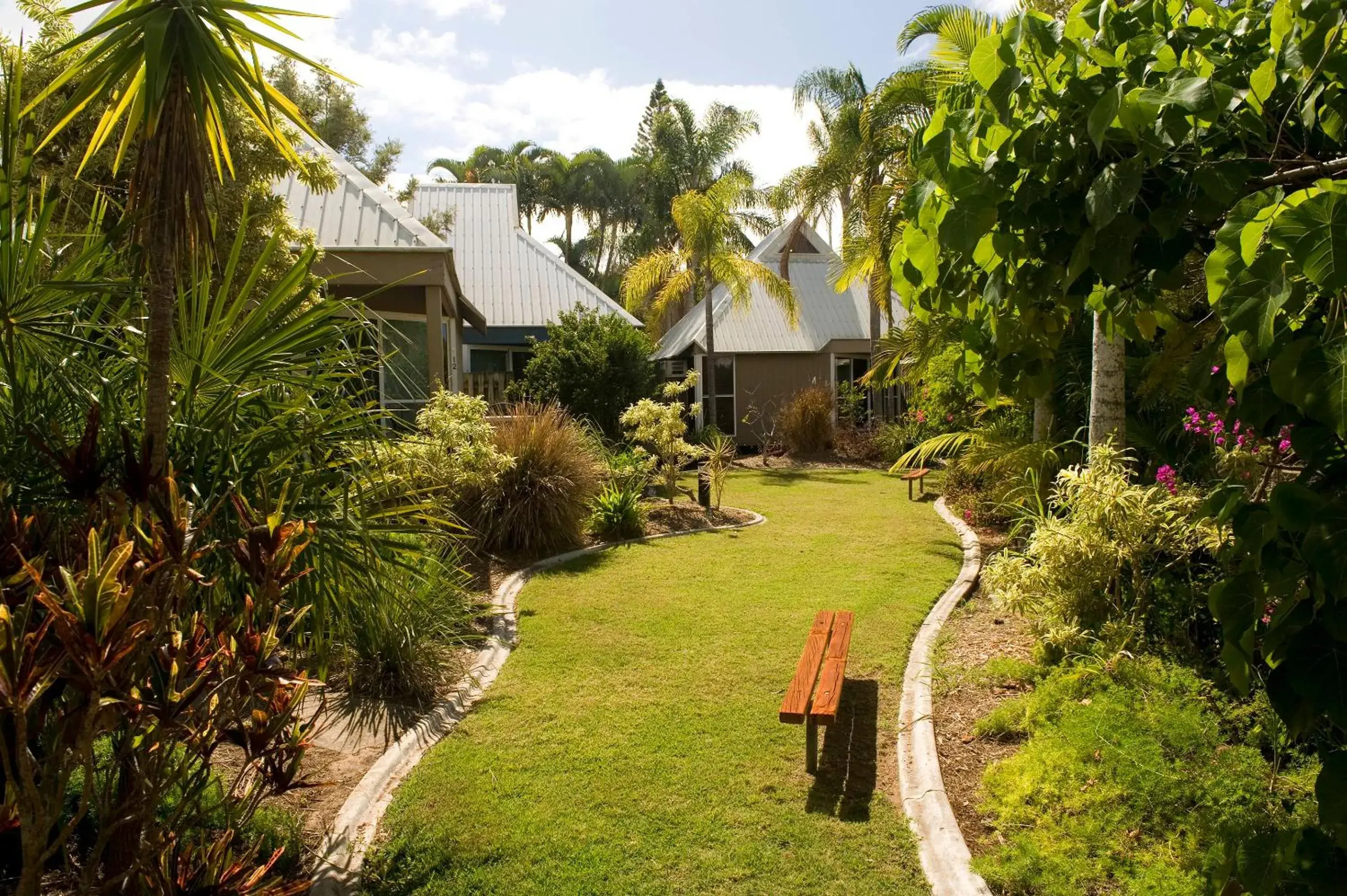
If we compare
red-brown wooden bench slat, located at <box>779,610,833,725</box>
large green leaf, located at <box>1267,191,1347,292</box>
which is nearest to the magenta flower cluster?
red-brown wooden bench slat, located at <box>779,610,833,725</box>

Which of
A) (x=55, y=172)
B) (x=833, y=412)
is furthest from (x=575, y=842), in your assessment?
(x=833, y=412)

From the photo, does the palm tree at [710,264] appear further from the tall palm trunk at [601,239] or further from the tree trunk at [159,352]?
the tall palm trunk at [601,239]

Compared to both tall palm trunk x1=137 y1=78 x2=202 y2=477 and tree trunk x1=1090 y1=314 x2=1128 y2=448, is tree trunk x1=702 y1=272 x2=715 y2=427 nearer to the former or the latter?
tree trunk x1=1090 y1=314 x2=1128 y2=448

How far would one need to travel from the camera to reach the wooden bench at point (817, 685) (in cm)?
469

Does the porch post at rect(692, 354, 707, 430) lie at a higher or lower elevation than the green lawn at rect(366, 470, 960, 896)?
higher

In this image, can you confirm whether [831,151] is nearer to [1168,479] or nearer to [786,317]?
[786,317]

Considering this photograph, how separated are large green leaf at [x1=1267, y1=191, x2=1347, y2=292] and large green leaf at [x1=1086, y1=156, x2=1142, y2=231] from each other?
1.30ft

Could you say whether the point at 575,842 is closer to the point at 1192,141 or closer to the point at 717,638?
the point at 717,638

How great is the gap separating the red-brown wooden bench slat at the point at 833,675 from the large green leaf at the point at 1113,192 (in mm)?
3191

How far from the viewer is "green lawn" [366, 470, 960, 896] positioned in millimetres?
3916

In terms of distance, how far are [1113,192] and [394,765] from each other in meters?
4.58

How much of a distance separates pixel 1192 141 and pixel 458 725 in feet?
16.4

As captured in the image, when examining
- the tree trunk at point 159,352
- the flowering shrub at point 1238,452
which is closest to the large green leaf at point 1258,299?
the tree trunk at point 159,352

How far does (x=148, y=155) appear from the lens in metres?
3.14
